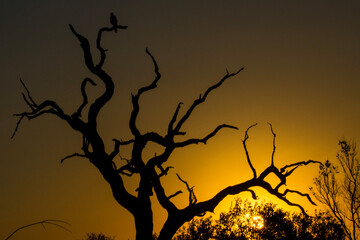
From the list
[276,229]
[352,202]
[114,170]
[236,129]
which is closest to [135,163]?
[114,170]

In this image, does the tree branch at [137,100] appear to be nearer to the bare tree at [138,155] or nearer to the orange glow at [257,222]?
the bare tree at [138,155]

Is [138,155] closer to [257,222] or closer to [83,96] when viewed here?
[83,96]

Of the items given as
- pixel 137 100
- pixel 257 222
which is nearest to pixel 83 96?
pixel 137 100

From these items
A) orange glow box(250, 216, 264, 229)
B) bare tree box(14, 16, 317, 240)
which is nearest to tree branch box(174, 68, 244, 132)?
bare tree box(14, 16, 317, 240)

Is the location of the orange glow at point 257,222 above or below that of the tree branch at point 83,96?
above

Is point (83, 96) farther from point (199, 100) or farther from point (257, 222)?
point (257, 222)

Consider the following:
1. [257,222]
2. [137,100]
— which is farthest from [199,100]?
[257,222]

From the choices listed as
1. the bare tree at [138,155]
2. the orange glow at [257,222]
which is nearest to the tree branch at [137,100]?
the bare tree at [138,155]

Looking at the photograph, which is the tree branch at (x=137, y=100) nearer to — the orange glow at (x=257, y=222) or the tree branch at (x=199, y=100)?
the tree branch at (x=199, y=100)

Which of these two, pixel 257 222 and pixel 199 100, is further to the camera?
pixel 257 222

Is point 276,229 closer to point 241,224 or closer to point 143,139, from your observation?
point 241,224

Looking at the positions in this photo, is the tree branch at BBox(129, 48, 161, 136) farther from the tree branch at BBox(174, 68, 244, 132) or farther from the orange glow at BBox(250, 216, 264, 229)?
the orange glow at BBox(250, 216, 264, 229)

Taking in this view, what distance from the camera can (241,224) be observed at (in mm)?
42469

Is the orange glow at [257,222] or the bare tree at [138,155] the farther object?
the orange glow at [257,222]
